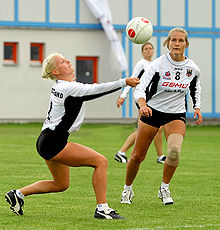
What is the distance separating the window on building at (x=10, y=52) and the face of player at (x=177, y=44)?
21342 mm

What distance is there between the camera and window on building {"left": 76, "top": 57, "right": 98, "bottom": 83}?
30891mm

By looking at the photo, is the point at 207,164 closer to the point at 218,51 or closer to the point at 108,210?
the point at 108,210

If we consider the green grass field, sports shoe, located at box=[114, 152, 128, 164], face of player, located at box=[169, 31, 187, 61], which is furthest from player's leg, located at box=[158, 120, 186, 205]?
sports shoe, located at box=[114, 152, 128, 164]

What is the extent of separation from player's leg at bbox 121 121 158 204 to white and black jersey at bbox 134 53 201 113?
0.98 ft

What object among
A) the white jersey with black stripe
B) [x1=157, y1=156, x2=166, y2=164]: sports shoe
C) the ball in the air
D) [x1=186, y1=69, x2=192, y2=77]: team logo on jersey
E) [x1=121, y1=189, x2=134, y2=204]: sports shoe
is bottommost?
[x1=157, y1=156, x2=166, y2=164]: sports shoe

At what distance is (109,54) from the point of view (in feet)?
101

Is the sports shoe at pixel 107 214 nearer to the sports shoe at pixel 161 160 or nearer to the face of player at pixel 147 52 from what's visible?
the face of player at pixel 147 52

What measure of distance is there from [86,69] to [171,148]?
22.4 m

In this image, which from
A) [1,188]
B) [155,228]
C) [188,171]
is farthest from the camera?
[188,171]

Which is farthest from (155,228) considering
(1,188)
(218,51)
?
(218,51)

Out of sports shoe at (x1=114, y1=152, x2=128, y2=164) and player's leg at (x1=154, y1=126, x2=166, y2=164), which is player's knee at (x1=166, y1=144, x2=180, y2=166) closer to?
player's leg at (x1=154, y1=126, x2=166, y2=164)

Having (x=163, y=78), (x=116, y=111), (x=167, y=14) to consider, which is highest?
(x=167, y=14)

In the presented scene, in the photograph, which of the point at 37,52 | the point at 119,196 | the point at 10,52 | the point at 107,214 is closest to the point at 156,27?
the point at 37,52

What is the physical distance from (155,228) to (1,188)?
378 cm
